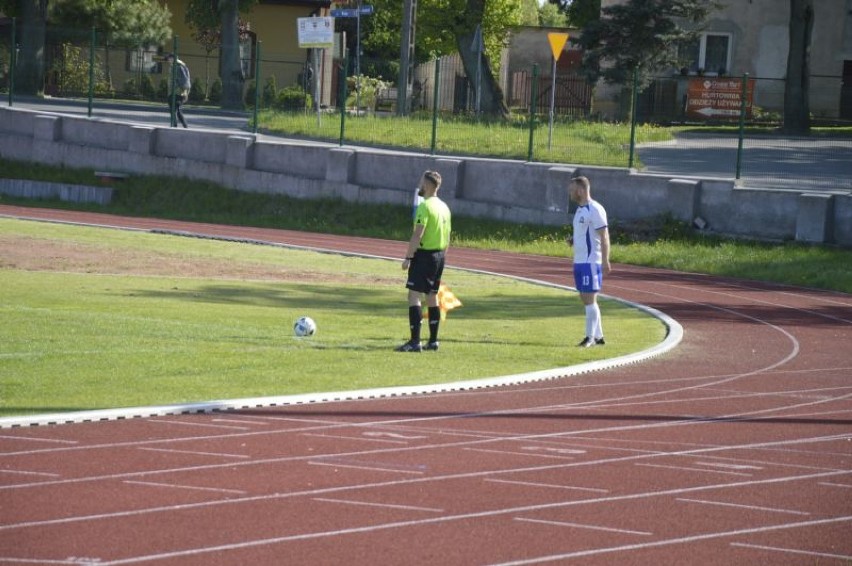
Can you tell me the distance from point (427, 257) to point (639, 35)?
31138 mm

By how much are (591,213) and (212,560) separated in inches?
354

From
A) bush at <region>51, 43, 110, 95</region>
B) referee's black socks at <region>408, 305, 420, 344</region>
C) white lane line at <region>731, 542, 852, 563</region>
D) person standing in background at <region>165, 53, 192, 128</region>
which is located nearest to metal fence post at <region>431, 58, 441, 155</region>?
person standing in background at <region>165, 53, 192, 128</region>

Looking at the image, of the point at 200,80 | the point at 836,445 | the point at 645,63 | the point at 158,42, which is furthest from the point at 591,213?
the point at 158,42

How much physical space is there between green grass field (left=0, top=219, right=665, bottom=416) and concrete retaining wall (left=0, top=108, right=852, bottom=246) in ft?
19.4

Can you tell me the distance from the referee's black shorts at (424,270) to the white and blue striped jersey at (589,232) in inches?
70.2

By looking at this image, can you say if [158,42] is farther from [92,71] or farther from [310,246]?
[310,246]

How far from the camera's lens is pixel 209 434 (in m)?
9.44

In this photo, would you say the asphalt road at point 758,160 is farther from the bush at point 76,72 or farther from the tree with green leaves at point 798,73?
the tree with green leaves at point 798,73

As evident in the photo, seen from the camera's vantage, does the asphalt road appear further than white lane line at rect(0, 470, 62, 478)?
Yes

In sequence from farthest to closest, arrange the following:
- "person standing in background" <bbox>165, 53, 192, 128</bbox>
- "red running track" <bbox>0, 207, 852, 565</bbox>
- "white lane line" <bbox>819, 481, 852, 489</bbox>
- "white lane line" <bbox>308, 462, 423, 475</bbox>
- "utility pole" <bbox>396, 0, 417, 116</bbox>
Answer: "utility pole" <bbox>396, 0, 417, 116</bbox> < "person standing in background" <bbox>165, 53, 192, 128</bbox> < "white lane line" <bbox>819, 481, 852, 489</bbox> < "white lane line" <bbox>308, 462, 423, 475</bbox> < "red running track" <bbox>0, 207, 852, 565</bbox>

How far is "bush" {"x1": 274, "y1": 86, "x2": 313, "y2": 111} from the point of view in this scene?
122 feet

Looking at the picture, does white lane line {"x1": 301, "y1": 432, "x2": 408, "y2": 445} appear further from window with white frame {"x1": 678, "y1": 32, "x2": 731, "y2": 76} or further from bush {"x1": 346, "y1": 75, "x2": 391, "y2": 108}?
window with white frame {"x1": 678, "y1": 32, "x2": 731, "y2": 76}

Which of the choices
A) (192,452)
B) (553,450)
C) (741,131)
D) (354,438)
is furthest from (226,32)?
(192,452)

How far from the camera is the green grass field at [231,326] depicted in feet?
37.5
